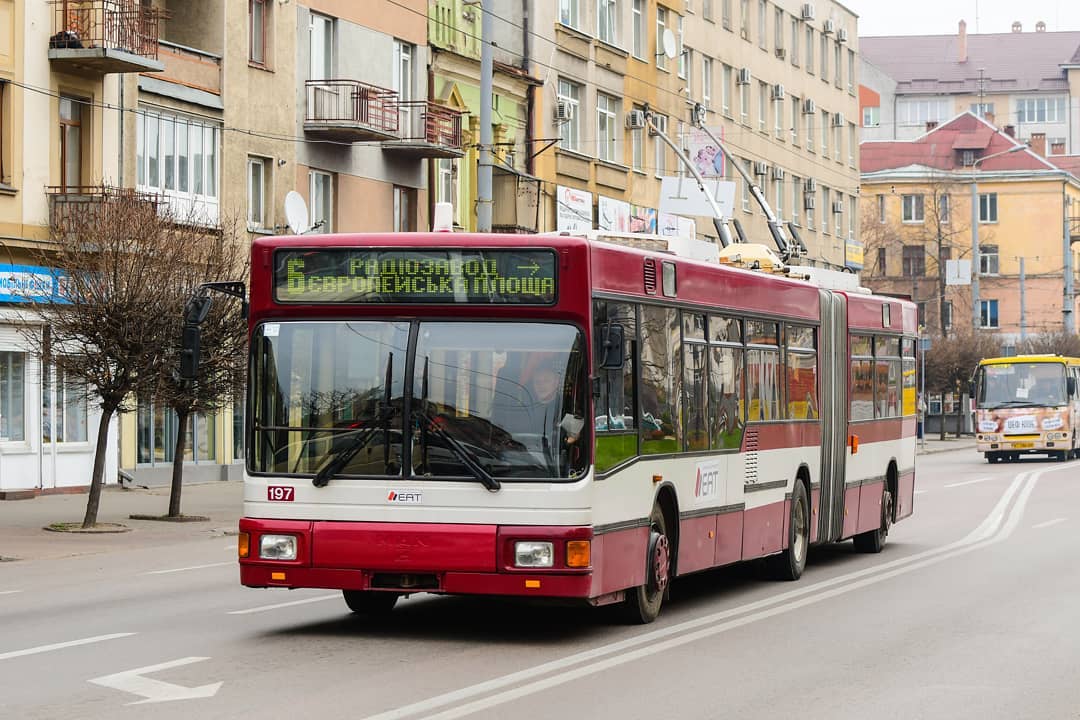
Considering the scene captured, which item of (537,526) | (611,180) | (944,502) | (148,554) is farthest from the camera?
(611,180)

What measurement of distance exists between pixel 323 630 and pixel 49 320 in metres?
11.9

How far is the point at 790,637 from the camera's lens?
1259cm

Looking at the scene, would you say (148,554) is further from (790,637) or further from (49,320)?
(790,637)

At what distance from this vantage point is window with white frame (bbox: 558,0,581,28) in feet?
165

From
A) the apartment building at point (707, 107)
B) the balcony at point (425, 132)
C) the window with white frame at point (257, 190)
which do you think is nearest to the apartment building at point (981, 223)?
the apartment building at point (707, 107)

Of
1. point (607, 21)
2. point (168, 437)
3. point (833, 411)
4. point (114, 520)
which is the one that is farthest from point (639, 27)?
point (833, 411)

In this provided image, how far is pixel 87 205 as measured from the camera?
97.2 feet

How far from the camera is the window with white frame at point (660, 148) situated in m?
56.8

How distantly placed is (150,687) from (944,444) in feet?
202

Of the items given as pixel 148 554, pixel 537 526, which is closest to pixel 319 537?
pixel 537 526

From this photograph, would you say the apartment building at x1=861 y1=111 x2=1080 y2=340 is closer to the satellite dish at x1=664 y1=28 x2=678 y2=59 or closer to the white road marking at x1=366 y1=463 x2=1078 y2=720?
the satellite dish at x1=664 y1=28 x2=678 y2=59

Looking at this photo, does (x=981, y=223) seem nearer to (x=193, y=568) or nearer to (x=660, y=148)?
(x=660, y=148)

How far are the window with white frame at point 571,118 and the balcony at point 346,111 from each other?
11284mm

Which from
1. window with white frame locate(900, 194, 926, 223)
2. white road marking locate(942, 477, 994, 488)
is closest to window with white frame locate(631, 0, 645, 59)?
white road marking locate(942, 477, 994, 488)
